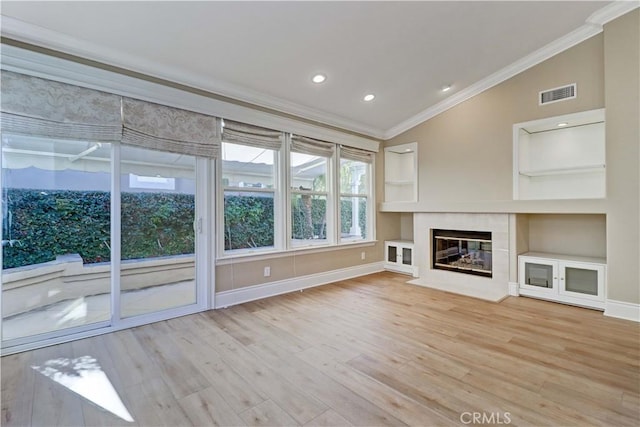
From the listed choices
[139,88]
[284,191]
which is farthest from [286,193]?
[139,88]

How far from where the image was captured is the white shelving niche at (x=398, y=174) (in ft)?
19.2

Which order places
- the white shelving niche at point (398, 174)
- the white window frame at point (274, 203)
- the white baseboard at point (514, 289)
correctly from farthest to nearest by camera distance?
the white shelving niche at point (398, 174), the white baseboard at point (514, 289), the white window frame at point (274, 203)

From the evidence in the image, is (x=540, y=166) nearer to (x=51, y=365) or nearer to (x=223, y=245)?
(x=223, y=245)

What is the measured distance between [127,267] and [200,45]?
2.36 meters

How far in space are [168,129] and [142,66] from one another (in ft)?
2.06

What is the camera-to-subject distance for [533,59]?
13.3ft

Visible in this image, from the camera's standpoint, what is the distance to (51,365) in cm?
236

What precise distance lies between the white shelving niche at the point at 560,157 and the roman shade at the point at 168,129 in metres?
4.10

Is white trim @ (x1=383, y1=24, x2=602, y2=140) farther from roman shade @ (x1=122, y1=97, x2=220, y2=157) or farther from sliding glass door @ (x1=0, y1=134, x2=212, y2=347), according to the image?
sliding glass door @ (x1=0, y1=134, x2=212, y2=347)

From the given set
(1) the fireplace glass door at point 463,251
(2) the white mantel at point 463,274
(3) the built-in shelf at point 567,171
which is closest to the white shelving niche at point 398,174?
(2) the white mantel at point 463,274

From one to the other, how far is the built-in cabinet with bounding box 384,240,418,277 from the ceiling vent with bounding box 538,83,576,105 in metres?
2.82

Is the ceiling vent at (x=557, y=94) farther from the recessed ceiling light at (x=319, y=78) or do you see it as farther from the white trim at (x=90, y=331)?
the white trim at (x=90, y=331)

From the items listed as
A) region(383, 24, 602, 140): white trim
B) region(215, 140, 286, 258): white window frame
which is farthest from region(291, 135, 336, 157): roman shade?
region(383, 24, 602, 140): white trim

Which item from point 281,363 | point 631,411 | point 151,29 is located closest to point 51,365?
point 281,363
